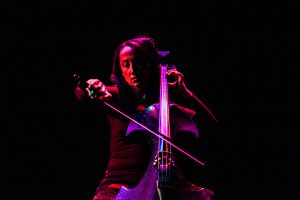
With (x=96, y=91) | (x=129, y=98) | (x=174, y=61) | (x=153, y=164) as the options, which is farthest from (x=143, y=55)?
(x=174, y=61)

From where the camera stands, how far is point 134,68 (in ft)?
5.98

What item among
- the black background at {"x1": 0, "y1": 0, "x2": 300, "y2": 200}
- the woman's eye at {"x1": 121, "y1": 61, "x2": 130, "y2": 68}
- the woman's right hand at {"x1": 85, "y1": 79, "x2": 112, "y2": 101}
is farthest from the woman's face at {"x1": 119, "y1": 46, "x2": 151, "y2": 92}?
the black background at {"x1": 0, "y1": 0, "x2": 300, "y2": 200}

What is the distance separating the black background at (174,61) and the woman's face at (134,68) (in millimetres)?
809

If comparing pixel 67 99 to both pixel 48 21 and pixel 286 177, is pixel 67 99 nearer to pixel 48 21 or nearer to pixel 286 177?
pixel 48 21

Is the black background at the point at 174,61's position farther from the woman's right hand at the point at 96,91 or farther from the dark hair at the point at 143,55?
the woman's right hand at the point at 96,91

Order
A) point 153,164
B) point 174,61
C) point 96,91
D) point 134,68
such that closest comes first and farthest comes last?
point 153,164 → point 96,91 → point 134,68 → point 174,61

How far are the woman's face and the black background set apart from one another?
809 mm

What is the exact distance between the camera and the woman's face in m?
1.82

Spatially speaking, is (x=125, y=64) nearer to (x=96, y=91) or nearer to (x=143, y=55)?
(x=143, y=55)

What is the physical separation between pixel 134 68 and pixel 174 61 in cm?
88

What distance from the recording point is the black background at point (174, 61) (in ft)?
8.49

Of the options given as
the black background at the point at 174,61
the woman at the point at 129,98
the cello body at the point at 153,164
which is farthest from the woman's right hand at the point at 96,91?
the black background at the point at 174,61

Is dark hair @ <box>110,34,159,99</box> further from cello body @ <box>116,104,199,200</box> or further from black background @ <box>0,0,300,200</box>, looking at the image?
black background @ <box>0,0,300,200</box>

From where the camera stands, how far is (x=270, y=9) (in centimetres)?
262
